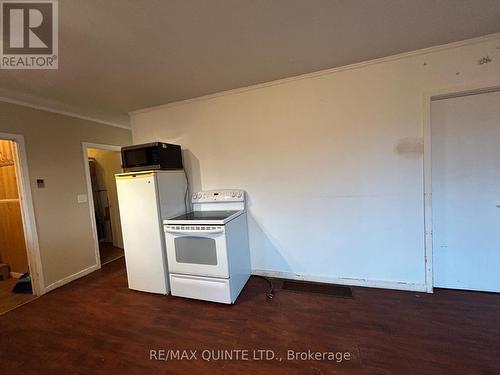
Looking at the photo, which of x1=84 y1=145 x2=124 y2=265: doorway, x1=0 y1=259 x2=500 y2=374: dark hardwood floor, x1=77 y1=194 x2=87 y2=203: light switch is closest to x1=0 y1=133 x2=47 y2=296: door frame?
x1=0 y1=259 x2=500 y2=374: dark hardwood floor

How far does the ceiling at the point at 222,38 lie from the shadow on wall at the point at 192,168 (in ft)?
2.71

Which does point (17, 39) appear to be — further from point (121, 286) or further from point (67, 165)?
point (121, 286)

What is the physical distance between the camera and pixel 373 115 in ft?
7.12

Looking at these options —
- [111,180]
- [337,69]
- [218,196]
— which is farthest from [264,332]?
[111,180]

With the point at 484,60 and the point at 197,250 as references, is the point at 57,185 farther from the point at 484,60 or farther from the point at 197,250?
the point at 484,60

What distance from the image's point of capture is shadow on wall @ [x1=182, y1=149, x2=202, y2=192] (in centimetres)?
288

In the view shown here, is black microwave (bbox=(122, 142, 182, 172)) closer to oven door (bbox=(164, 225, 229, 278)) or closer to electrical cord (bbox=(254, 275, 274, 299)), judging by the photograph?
oven door (bbox=(164, 225, 229, 278))

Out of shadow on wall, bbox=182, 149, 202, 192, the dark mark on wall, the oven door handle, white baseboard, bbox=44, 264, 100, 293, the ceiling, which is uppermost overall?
the ceiling

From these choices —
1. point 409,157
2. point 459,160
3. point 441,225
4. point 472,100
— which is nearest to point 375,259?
point 441,225

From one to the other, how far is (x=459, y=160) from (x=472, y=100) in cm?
56

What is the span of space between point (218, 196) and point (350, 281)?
6.01ft

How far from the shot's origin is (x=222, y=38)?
1.66 metres

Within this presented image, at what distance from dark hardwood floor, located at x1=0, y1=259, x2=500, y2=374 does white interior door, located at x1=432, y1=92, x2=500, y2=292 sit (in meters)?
0.27

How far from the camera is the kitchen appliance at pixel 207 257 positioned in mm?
2117
